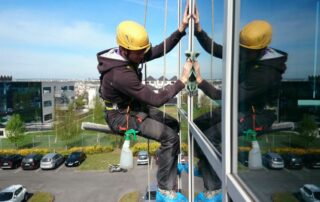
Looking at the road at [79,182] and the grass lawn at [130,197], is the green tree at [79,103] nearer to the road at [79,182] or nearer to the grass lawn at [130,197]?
the road at [79,182]

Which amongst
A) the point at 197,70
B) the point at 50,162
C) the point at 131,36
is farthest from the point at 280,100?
the point at 50,162

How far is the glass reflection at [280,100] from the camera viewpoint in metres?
0.67

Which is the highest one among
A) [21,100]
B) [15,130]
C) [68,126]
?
[21,100]

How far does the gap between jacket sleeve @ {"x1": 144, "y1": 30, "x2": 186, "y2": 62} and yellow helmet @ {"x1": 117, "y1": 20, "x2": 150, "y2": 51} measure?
0.48 metres

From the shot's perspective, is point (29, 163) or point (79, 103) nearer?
point (29, 163)

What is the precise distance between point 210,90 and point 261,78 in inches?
34.4

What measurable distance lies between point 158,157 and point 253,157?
185cm

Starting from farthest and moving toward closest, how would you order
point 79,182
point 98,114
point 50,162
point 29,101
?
point 29,101 < point 98,114 < point 50,162 < point 79,182

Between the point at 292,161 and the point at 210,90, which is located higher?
the point at 210,90

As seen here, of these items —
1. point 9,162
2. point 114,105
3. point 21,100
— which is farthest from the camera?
point 21,100

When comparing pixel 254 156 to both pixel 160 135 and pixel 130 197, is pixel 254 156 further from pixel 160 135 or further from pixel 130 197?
pixel 130 197

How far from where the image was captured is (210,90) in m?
1.89

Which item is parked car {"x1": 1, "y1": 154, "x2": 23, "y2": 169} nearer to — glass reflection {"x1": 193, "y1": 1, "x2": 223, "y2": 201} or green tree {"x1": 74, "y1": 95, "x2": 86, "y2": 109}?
green tree {"x1": 74, "y1": 95, "x2": 86, "y2": 109}

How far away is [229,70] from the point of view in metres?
1.29
